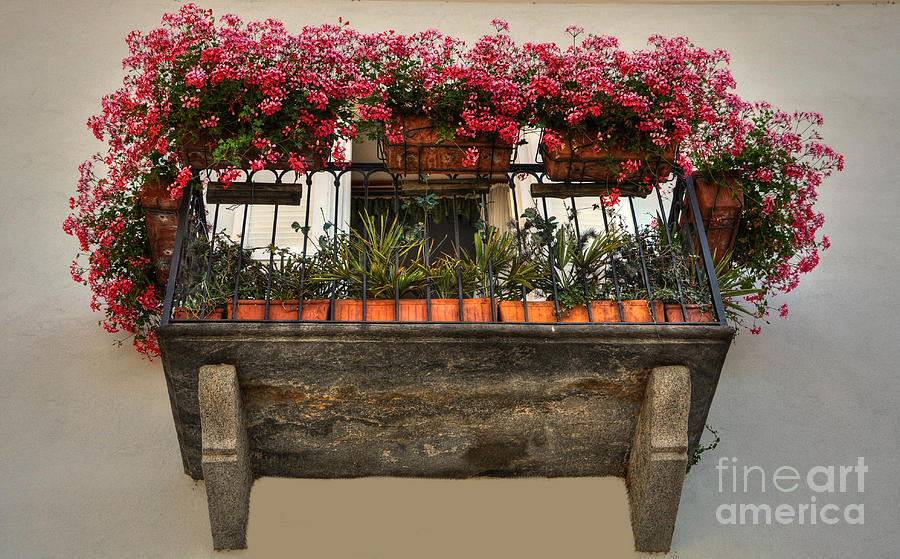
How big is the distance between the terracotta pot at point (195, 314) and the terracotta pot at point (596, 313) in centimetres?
149

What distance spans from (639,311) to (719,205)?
30.9 inches

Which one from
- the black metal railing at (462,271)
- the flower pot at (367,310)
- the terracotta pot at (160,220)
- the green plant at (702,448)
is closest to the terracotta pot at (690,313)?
the black metal railing at (462,271)

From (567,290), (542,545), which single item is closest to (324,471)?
(542,545)

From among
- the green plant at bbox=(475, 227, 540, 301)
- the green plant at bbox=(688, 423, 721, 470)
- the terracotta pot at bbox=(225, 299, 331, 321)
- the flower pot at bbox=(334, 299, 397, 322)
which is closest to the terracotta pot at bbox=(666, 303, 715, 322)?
the green plant at bbox=(475, 227, 540, 301)

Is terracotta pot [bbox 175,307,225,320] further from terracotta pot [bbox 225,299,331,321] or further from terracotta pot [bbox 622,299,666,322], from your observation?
terracotta pot [bbox 622,299,666,322]

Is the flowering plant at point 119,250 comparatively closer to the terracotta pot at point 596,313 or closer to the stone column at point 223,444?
the stone column at point 223,444

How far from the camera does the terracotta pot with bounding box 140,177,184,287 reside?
16.3 ft

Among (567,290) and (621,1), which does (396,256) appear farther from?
(621,1)

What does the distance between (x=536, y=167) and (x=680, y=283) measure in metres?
0.96

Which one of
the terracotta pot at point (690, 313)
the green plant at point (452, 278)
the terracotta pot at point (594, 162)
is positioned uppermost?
the terracotta pot at point (594, 162)

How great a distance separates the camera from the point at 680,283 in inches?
184

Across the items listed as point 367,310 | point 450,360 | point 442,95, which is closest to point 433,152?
point 442,95

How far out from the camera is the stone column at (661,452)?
14.9ft

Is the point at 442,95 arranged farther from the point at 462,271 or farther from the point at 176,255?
the point at 176,255
